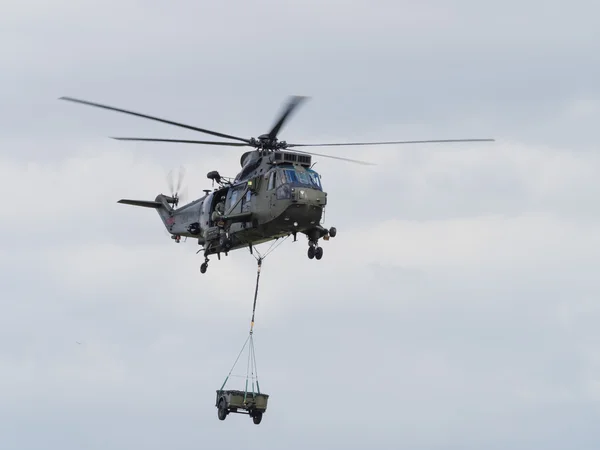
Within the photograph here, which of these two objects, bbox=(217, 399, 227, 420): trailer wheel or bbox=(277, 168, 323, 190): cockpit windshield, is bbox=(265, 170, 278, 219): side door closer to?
bbox=(277, 168, 323, 190): cockpit windshield

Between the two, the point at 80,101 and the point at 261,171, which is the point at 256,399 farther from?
the point at 80,101

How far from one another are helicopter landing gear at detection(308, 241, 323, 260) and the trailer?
6.17 metres

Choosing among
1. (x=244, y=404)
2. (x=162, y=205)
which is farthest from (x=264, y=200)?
(x=162, y=205)

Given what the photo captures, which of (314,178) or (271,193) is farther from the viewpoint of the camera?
(314,178)

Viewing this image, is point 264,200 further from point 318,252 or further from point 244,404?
point 244,404

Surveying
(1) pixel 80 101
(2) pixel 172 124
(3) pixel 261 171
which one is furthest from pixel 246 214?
(1) pixel 80 101

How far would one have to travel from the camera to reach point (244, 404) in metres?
43.3

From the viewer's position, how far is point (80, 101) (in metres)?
38.1

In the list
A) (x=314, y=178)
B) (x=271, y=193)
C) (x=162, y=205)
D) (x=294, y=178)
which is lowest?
(x=271, y=193)

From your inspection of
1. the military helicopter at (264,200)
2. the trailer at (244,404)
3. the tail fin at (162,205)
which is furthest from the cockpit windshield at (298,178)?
the tail fin at (162,205)

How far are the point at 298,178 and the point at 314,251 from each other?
328cm

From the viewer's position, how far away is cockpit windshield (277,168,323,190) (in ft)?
142

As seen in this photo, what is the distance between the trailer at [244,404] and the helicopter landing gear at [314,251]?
6171mm

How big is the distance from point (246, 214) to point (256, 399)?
7.86 m
